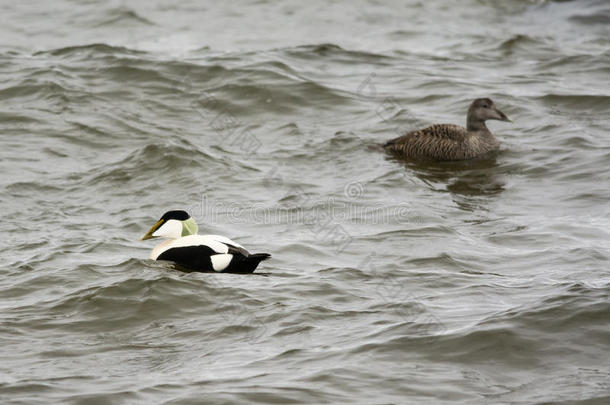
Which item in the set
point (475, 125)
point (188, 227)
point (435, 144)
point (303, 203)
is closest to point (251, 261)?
point (188, 227)

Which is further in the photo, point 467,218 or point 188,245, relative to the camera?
point 467,218

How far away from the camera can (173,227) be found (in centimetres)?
768

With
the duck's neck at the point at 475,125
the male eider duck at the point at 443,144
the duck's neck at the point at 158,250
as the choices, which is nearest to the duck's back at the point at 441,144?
the male eider duck at the point at 443,144

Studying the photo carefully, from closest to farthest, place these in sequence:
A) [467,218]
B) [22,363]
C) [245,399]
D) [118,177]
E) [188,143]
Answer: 1. [245,399]
2. [22,363]
3. [467,218]
4. [118,177]
5. [188,143]

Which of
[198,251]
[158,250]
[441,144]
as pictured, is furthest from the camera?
[441,144]

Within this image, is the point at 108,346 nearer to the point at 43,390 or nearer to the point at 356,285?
the point at 43,390

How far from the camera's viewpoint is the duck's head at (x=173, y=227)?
25.2ft

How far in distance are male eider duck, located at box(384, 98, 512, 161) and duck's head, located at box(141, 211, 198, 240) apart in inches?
161

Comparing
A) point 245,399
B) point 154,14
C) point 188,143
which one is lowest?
point 245,399

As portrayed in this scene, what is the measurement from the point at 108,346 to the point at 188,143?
544 centimetres

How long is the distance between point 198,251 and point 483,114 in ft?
17.5

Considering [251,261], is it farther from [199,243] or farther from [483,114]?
[483,114]

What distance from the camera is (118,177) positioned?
10.2 meters

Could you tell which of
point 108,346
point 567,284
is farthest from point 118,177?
point 567,284
